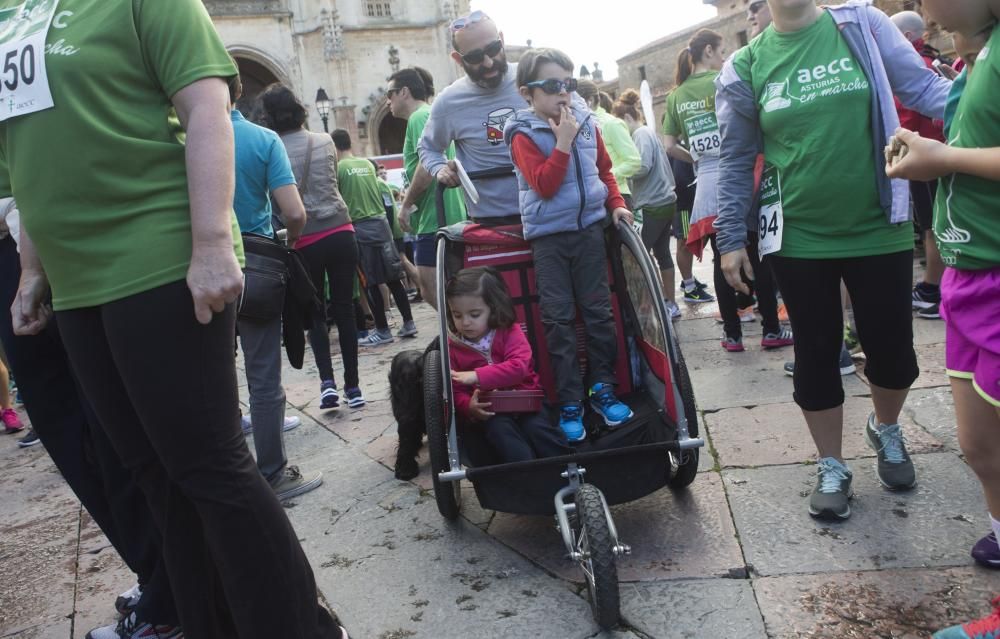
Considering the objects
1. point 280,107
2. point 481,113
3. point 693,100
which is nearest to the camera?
point 481,113

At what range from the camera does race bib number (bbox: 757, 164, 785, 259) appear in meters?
2.75

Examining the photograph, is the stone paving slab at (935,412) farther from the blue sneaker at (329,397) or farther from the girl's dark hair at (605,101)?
the girl's dark hair at (605,101)

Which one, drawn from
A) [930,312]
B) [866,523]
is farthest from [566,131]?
[930,312]

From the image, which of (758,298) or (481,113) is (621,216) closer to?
(481,113)

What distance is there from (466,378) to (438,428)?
9.0 inches

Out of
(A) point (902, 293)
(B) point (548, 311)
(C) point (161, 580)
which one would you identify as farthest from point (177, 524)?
(A) point (902, 293)

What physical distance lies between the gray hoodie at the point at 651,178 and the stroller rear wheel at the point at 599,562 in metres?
4.30

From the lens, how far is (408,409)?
3.54 m

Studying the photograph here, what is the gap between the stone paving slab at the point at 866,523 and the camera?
96.3 inches

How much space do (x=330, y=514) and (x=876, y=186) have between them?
94.8 inches

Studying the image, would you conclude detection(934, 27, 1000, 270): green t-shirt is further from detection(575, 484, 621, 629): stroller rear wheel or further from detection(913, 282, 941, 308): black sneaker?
detection(913, 282, 941, 308): black sneaker

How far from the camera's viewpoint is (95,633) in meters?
2.53

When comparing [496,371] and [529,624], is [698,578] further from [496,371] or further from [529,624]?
[496,371]

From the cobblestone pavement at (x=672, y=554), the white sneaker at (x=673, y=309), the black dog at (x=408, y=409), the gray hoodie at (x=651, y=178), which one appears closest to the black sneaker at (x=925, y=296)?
the cobblestone pavement at (x=672, y=554)
